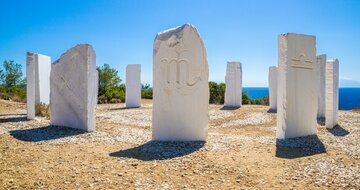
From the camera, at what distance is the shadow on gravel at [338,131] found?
8.15 meters

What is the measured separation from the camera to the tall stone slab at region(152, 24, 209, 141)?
22.2ft

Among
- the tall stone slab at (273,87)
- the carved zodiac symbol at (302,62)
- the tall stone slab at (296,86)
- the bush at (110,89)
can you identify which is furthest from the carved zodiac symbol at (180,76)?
the bush at (110,89)

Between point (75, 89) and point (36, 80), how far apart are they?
373 centimetres

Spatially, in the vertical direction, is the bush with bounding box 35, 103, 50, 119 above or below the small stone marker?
below

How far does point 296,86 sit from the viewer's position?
7441mm

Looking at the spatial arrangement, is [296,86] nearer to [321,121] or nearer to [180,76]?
[180,76]

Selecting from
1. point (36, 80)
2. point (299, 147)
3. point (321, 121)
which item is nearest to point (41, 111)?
point (36, 80)

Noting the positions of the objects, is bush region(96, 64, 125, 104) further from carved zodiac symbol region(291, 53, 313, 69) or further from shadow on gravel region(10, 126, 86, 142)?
carved zodiac symbol region(291, 53, 313, 69)

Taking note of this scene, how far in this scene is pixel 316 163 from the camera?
521cm

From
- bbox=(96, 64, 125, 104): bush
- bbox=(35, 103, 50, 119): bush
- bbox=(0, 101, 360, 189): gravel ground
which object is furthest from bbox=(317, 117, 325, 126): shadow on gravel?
bbox=(96, 64, 125, 104): bush

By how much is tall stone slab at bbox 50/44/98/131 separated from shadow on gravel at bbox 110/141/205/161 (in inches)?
99.4

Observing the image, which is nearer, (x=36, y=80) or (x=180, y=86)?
(x=180, y=86)

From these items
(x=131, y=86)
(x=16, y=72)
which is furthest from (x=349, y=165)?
(x=16, y=72)

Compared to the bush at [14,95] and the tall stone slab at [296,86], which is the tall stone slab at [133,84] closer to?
the bush at [14,95]
